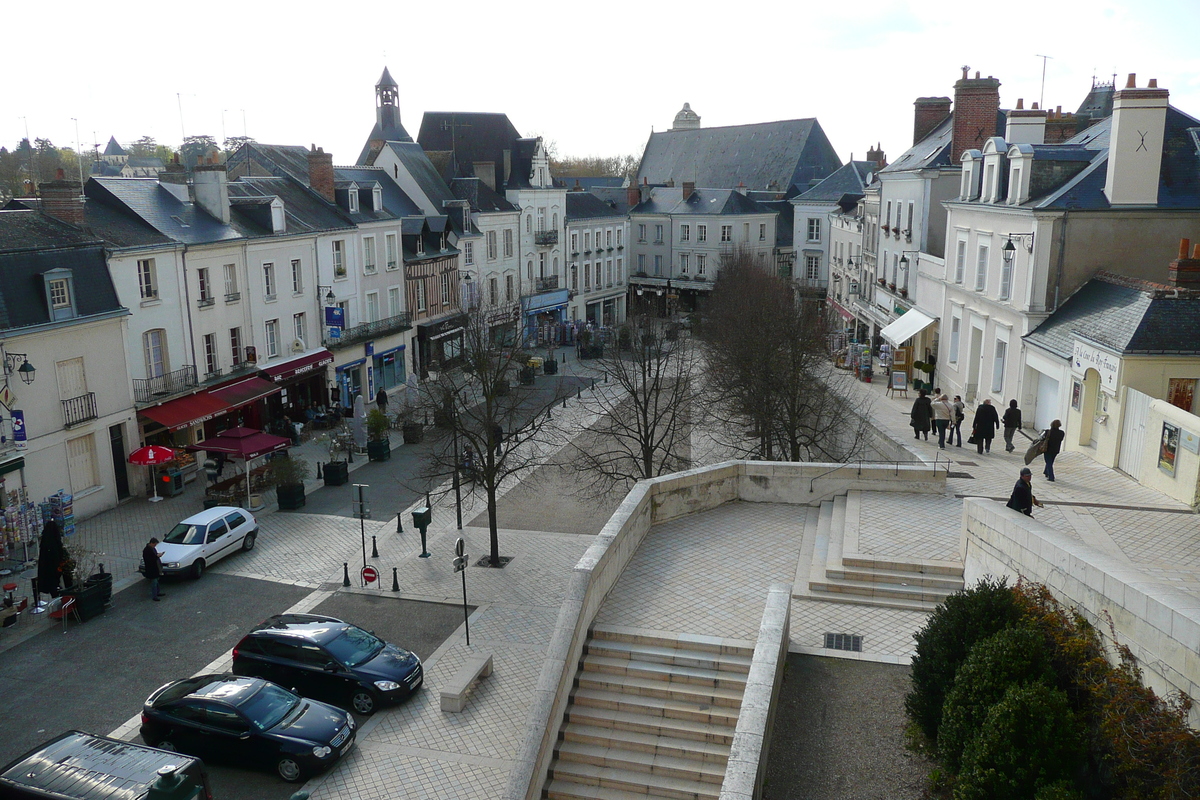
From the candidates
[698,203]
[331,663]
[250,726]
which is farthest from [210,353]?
[698,203]

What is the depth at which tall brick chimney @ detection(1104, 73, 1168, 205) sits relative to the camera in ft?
66.5

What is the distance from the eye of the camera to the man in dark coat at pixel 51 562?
1681cm

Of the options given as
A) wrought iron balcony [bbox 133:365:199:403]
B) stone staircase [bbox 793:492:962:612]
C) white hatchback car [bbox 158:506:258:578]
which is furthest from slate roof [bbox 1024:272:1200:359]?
wrought iron balcony [bbox 133:365:199:403]

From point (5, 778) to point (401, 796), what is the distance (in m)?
4.72

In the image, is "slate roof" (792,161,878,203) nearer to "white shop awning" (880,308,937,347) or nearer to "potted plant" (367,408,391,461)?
"white shop awning" (880,308,937,347)

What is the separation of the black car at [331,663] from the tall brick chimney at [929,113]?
3143cm

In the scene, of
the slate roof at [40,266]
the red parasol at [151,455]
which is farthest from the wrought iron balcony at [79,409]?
the slate roof at [40,266]

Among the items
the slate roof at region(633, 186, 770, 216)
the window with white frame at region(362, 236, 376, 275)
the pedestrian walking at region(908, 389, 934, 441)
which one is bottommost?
the pedestrian walking at region(908, 389, 934, 441)

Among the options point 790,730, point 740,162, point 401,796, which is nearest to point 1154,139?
point 790,730

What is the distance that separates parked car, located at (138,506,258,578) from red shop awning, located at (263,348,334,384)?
9.81m

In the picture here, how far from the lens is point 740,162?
251 feet

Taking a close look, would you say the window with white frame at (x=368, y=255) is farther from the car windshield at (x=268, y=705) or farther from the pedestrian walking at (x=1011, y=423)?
the car windshield at (x=268, y=705)

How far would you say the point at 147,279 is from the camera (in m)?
25.0

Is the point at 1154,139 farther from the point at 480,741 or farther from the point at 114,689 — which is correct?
the point at 114,689
